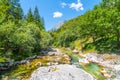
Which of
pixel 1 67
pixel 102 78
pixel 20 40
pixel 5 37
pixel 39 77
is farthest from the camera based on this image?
pixel 20 40

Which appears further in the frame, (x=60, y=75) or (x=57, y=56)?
(x=57, y=56)

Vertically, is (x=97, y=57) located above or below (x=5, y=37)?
below

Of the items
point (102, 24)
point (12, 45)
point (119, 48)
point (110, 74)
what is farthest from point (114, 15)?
point (12, 45)

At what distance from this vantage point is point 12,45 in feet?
159

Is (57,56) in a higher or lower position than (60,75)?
higher

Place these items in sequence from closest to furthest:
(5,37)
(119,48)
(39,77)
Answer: (39,77) → (5,37) → (119,48)

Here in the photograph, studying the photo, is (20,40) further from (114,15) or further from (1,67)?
(114,15)

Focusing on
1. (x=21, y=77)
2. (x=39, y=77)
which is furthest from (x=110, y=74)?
(x=21, y=77)

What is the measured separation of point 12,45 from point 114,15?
27.0 meters

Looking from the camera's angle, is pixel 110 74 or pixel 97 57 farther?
pixel 97 57

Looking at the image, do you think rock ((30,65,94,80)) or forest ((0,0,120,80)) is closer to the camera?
rock ((30,65,94,80))

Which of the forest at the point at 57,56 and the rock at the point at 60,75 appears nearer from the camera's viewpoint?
the rock at the point at 60,75

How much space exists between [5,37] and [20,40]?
4.45m

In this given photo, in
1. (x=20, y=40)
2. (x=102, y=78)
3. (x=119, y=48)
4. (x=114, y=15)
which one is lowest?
(x=102, y=78)
